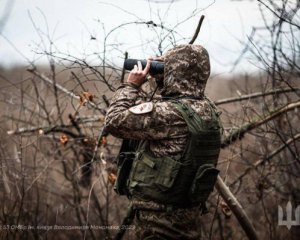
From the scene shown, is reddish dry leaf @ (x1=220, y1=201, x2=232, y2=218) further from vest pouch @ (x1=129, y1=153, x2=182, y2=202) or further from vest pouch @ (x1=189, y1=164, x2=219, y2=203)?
vest pouch @ (x1=129, y1=153, x2=182, y2=202)

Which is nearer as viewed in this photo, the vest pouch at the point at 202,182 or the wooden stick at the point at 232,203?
the vest pouch at the point at 202,182

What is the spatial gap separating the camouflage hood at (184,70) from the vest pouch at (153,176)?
1.68 ft

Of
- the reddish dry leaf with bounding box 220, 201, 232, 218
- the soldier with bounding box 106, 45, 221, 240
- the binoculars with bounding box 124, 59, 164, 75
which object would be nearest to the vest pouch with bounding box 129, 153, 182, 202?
the soldier with bounding box 106, 45, 221, 240

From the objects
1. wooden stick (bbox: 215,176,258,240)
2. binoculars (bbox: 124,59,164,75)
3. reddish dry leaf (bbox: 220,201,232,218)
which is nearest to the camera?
binoculars (bbox: 124,59,164,75)

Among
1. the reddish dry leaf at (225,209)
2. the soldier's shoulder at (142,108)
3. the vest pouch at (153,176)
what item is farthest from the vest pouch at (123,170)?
the reddish dry leaf at (225,209)

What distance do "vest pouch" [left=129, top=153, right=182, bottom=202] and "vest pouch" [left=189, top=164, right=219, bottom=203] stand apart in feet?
0.54

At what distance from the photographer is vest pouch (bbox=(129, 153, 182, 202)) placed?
308cm

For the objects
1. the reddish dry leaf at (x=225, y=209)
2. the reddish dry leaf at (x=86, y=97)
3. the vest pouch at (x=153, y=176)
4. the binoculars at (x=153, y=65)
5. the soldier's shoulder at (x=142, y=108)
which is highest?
the binoculars at (x=153, y=65)

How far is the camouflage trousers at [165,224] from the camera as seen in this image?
3172mm

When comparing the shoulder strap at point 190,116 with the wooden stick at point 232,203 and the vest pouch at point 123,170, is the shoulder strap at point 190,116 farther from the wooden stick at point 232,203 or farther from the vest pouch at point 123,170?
the wooden stick at point 232,203

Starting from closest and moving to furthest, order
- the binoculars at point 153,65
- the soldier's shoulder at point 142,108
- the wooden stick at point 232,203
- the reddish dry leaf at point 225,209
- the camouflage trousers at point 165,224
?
the soldier's shoulder at point 142,108, the camouflage trousers at point 165,224, the binoculars at point 153,65, the wooden stick at point 232,203, the reddish dry leaf at point 225,209

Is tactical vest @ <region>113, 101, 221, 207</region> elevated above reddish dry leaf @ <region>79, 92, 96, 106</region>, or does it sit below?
below

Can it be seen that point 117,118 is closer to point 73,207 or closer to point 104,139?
point 104,139

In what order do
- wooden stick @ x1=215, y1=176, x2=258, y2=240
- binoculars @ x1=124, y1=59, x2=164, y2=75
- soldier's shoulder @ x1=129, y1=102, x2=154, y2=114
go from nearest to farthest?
soldier's shoulder @ x1=129, y1=102, x2=154, y2=114
binoculars @ x1=124, y1=59, x2=164, y2=75
wooden stick @ x1=215, y1=176, x2=258, y2=240
